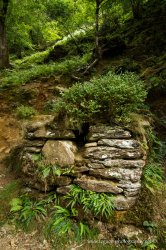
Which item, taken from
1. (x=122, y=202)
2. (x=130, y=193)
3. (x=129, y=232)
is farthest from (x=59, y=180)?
(x=129, y=232)

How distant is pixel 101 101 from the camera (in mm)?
4984

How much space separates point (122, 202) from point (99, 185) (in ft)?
1.66

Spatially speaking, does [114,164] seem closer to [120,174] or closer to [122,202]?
[120,174]

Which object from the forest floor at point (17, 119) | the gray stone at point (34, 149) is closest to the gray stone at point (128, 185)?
the forest floor at point (17, 119)

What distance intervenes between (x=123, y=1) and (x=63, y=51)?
410 cm

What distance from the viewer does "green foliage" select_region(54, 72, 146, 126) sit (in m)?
4.94

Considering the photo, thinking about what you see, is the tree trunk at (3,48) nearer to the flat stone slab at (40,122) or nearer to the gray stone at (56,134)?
the flat stone slab at (40,122)

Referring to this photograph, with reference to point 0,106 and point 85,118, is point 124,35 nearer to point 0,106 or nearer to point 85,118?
point 0,106

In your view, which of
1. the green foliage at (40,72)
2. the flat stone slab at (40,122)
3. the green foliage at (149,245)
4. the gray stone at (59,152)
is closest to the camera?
the green foliage at (149,245)

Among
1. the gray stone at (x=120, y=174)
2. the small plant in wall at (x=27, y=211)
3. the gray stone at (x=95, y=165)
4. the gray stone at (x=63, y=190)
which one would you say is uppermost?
the gray stone at (x=95, y=165)

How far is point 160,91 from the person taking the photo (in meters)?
6.98

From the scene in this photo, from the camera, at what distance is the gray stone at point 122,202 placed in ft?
14.7

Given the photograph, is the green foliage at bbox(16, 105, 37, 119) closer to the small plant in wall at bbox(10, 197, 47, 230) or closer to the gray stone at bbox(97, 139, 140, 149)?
the small plant in wall at bbox(10, 197, 47, 230)

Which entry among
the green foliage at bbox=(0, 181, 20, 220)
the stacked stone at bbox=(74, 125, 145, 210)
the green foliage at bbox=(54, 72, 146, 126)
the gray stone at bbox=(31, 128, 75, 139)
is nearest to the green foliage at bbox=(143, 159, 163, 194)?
the stacked stone at bbox=(74, 125, 145, 210)
